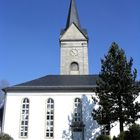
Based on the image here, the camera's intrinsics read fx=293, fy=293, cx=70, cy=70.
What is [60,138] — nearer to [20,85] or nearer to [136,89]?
[20,85]

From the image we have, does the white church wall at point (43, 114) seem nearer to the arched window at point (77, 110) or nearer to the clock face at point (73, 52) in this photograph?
the arched window at point (77, 110)

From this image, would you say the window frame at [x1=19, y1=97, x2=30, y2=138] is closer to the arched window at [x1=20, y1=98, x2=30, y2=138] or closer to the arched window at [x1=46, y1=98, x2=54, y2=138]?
the arched window at [x1=20, y1=98, x2=30, y2=138]

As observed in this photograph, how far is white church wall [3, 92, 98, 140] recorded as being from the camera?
3475 cm

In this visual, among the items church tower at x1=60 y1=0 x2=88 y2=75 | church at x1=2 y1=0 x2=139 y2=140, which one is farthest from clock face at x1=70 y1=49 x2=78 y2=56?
church at x1=2 y1=0 x2=139 y2=140

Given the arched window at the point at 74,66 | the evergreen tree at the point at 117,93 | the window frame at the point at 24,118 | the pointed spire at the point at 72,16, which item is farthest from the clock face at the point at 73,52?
the evergreen tree at the point at 117,93

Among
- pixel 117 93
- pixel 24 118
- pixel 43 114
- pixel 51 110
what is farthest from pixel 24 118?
pixel 117 93

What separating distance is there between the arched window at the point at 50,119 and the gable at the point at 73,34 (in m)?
21.2

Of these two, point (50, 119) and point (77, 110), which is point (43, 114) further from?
point (77, 110)

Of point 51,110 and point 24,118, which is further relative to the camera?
point 51,110

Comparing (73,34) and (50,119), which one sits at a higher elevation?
(73,34)

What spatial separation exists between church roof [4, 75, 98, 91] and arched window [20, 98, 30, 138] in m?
1.75

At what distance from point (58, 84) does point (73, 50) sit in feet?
59.1

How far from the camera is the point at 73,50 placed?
54.3 meters

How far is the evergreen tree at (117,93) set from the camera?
2939 cm
